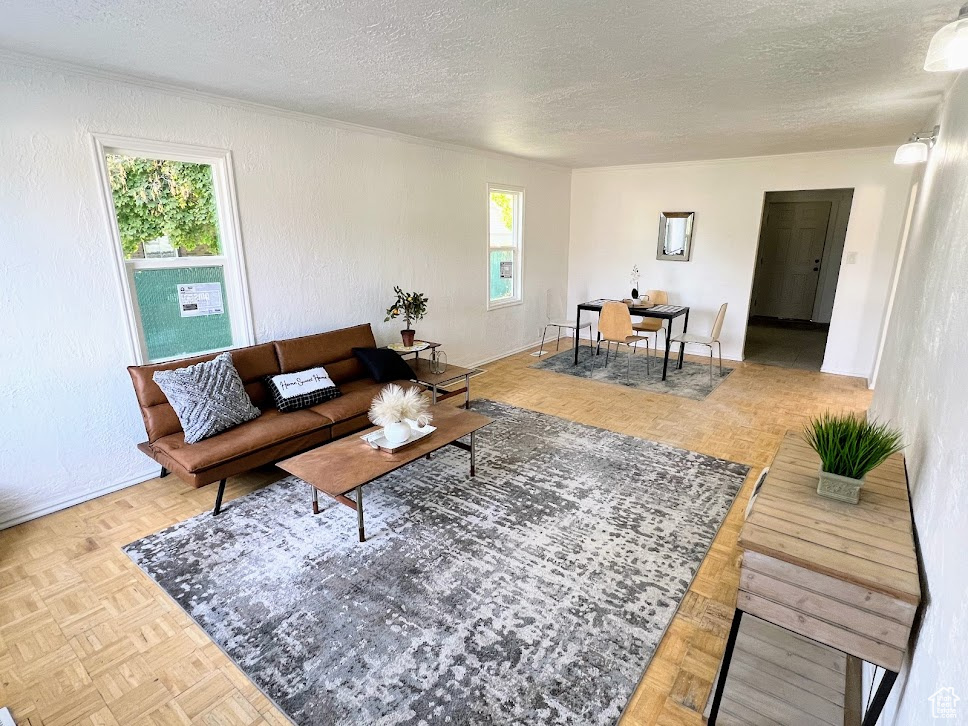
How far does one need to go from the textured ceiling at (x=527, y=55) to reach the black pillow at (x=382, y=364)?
1.79 metres

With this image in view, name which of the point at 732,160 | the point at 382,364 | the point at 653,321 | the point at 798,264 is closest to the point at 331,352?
the point at 382,364

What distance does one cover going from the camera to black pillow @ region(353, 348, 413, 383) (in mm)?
3832

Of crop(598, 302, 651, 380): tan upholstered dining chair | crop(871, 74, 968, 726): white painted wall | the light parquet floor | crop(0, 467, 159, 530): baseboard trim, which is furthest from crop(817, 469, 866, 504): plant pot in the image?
crop(598, 302, 651, 380): tan upholstered dining chair

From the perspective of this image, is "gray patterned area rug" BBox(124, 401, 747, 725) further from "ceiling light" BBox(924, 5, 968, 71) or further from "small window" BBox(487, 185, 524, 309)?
"small window" BBox(487, 185, 524, 309)

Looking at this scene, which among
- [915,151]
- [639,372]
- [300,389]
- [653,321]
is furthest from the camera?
[653,321]

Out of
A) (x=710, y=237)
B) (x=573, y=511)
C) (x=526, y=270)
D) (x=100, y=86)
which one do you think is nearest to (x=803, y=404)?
(x=710, y=237)

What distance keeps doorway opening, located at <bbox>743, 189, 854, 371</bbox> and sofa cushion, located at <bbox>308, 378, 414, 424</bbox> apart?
5.85 m

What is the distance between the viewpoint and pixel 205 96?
3.08 metres

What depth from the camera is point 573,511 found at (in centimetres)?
276

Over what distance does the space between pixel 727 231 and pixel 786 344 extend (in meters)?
2.08

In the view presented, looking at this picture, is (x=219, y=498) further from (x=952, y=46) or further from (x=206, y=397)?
(x=952, y=46)

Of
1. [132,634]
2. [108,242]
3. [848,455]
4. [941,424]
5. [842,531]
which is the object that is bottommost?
[132,634]

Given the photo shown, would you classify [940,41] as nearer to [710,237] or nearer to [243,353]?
[243,353]

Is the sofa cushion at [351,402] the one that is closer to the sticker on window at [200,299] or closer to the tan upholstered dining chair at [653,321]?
the sticker on window at [200,299]
